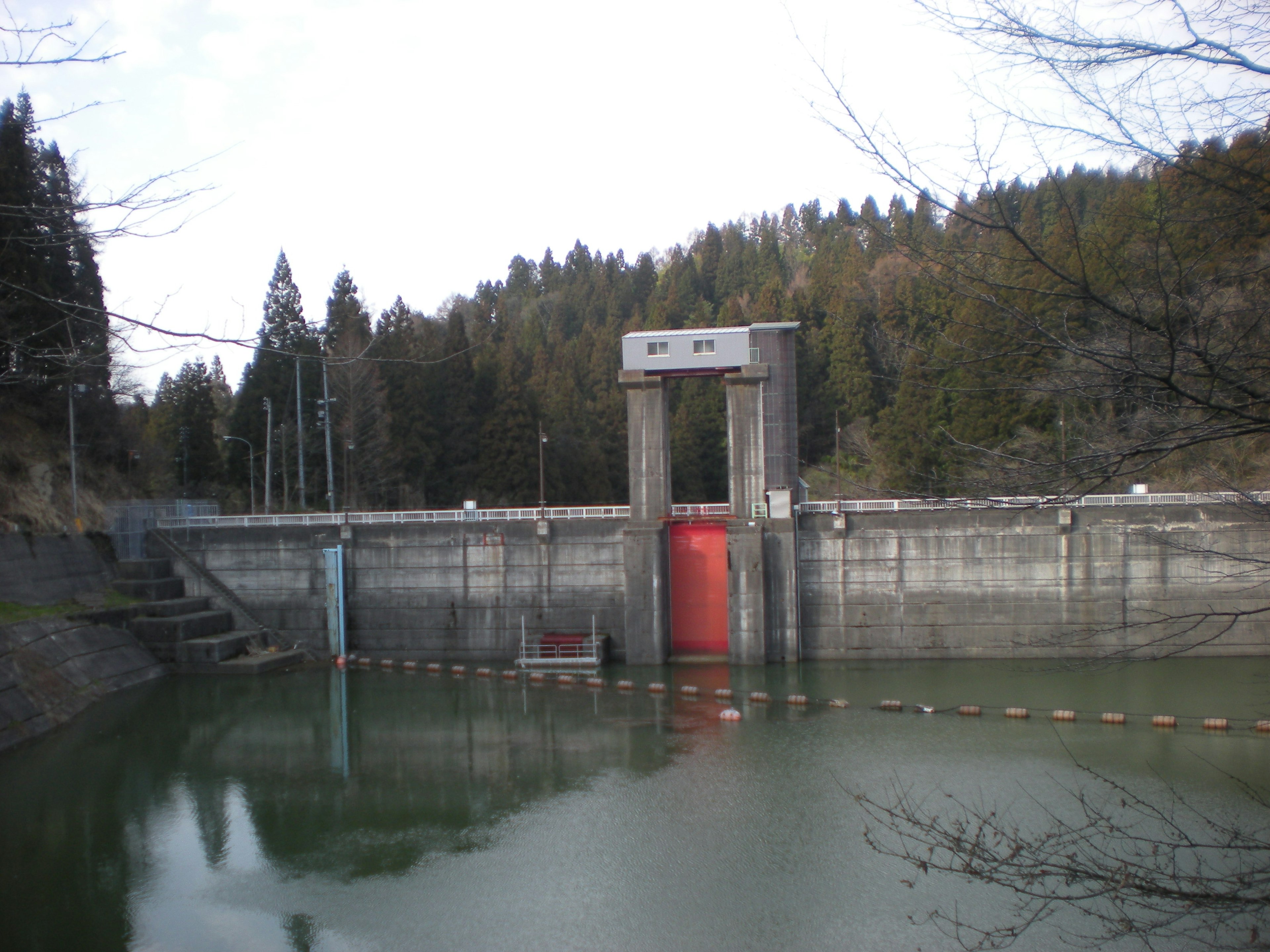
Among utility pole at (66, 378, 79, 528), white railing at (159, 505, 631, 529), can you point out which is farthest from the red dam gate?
utility pole at (66, 378, 79, 528)

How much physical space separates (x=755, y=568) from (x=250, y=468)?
26035 mm

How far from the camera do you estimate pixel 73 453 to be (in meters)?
24.3

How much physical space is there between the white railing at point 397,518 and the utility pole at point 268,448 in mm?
4662

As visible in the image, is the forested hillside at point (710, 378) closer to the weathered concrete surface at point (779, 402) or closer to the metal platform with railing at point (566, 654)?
the weathered concrete surface at point (779, 402)

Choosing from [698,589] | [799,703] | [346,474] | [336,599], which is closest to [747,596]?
[698,589]

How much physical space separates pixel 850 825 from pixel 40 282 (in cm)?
2243

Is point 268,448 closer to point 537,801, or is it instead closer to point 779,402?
point 779,402

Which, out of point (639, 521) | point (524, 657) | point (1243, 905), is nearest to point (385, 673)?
point (524, 657)

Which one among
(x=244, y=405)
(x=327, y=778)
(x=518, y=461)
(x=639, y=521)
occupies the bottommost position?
(x=327, y=778)

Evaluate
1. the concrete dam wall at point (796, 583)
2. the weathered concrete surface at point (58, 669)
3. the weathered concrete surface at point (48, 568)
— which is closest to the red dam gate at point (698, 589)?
the concrete dam wall at point (796, 583)

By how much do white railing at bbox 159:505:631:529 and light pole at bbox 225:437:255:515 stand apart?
6524 mm

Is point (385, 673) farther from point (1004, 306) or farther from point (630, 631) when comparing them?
point (1004, 306)

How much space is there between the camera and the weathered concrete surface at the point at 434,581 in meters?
23.4

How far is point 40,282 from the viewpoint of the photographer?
→ 70.7 feet
